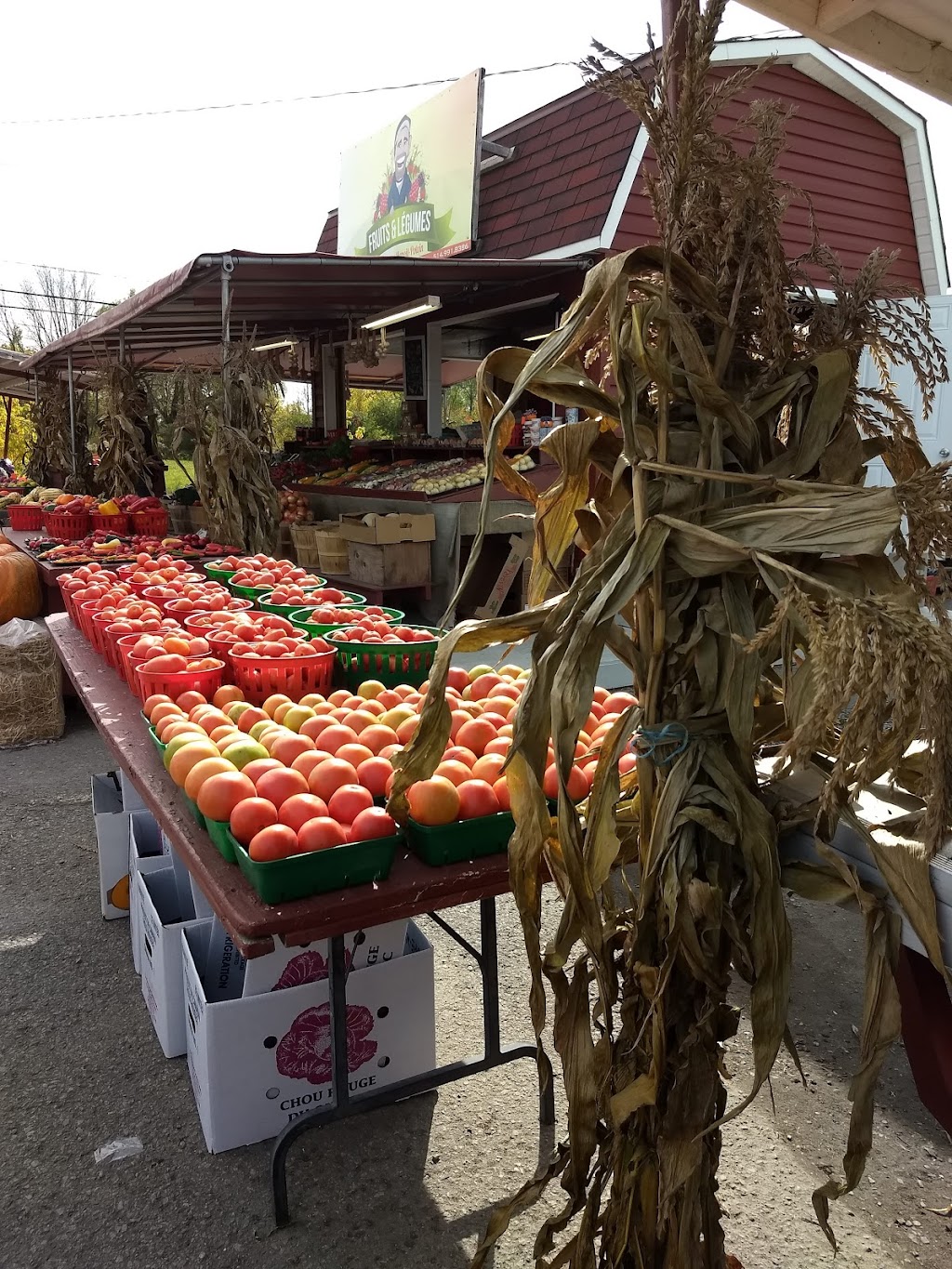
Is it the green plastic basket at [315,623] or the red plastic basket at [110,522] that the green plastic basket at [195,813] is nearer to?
the green plastic basket at [315,623]

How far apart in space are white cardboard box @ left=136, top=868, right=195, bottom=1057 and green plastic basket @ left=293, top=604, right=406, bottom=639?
107cm

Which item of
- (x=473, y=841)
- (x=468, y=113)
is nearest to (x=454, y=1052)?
(x=473, y=841)

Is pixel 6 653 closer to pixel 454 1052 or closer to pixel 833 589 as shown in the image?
pixel 454 1052

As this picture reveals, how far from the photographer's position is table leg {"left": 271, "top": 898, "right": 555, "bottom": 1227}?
2.23 meters

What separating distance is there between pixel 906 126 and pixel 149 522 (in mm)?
9399

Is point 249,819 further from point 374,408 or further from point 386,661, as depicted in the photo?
point 374,408

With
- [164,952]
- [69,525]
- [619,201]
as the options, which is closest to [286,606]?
[164,952]

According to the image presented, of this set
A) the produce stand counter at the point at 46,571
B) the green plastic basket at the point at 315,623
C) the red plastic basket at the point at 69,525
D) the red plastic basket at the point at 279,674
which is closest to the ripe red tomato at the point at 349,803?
the red plastic basket at the point at 279,674

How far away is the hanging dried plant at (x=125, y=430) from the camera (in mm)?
10398

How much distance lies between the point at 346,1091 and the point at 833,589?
1.88 metres

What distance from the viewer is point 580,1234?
164cm

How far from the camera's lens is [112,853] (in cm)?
364

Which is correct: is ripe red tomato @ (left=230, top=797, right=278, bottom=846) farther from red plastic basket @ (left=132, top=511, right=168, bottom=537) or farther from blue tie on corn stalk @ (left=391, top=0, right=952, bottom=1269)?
red plastic basket @ (left=132, top=511, right=168, bottom=537)

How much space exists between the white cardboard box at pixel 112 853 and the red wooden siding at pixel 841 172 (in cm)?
879
